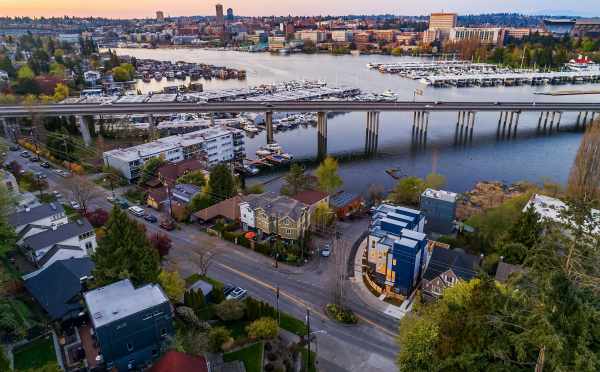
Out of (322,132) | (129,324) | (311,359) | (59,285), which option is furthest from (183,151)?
(311,359)

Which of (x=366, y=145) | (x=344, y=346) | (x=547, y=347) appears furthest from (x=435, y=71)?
(x=547, y=347)

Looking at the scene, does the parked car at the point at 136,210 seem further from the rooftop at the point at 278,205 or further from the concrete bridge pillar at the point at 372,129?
the concrete bridge pillar at the point at 372,129

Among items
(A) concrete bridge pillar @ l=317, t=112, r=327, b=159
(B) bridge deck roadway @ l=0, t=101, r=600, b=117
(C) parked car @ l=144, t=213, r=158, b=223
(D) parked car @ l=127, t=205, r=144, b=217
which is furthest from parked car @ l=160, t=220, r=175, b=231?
(A) concrete bridge pillar @ l=317, t=112, r=327, b=159

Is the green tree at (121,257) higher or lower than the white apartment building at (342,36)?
lower

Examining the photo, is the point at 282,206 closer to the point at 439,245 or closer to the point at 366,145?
the point at 439,245

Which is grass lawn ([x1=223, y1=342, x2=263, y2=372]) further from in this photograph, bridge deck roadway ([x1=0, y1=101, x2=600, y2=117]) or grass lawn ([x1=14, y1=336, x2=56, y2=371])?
bridge deck roadway ([x1=0, y1=101, x2=600, y2=117])

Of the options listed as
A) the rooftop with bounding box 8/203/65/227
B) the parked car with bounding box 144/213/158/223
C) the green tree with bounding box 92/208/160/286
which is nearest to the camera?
Result: the green tree with bounding box 92/208/160/286

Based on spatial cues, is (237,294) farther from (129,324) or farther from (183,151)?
(183,151)

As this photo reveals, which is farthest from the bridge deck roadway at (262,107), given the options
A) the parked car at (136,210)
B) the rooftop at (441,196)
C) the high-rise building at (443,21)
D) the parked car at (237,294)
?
the high-rise building at (443,21)
